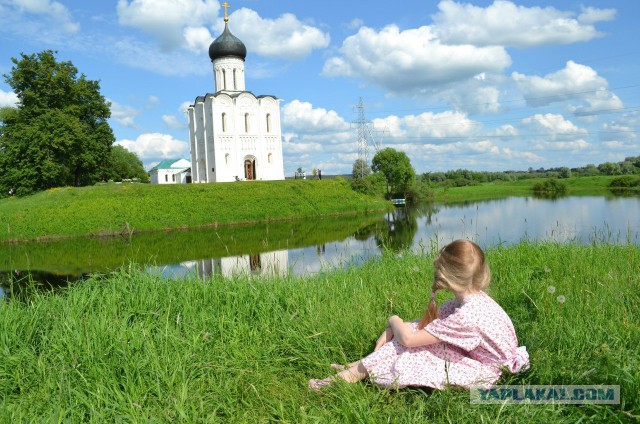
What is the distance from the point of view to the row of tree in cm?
2669

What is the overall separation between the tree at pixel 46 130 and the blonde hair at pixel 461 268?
28.1 m

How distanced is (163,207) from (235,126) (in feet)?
41.9

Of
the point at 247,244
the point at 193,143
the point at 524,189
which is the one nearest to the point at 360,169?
the point at 193,143

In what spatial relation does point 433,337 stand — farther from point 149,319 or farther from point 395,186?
point 395,186

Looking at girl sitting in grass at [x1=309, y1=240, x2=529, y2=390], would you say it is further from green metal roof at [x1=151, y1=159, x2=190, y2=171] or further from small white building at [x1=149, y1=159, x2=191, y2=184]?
green metal roof at [x1=151, y1=159, x2=190, y2=171]

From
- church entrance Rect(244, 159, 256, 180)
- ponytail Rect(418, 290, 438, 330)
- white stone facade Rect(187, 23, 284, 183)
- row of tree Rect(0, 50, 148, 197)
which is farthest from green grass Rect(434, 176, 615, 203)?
ponytail Rect(418, 290, 438, 330)

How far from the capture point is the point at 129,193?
27.7 meters

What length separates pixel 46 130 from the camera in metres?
26.6

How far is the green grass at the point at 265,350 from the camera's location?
2486 mm

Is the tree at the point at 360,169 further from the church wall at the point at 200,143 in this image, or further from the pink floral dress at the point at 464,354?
the pink floral dress at the point at 464,354

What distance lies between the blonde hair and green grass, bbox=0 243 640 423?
0.55m

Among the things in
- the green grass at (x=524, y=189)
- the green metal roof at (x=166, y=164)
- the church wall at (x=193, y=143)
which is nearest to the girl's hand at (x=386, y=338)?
the church wall at (x=193, y=143)

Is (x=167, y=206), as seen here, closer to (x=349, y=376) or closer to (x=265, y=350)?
(x=265, y=350)

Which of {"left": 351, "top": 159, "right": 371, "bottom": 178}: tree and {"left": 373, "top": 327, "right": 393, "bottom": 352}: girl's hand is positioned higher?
{"left": 351, "top": 159, "right": 371, "bottom": 178}: tree
